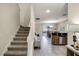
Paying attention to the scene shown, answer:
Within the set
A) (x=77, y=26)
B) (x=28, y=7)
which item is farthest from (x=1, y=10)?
(x=77, y=26)

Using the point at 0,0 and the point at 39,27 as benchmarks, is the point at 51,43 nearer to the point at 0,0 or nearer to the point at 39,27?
the point at 39,27

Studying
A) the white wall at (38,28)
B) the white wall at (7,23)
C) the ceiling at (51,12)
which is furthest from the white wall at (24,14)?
the white wall at (38,28)

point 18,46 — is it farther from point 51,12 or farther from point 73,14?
point 73,14

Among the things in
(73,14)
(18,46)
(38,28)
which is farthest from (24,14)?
(73,14)

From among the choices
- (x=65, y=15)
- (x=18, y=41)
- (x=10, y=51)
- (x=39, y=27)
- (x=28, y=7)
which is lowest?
(x=10, y=51)

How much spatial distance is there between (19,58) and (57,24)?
12.2 feet

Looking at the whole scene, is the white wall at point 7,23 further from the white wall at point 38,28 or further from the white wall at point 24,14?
the white wall at point 38,28

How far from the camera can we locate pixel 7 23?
438 cm

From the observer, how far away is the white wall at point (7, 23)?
4.22m

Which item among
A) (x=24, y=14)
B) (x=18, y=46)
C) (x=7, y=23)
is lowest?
(x=18, y=46)

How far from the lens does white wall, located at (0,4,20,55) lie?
4.22m

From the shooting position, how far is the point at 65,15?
414 cm

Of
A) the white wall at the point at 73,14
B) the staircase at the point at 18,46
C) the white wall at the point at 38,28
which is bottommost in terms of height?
the staircase at the point at 18,46

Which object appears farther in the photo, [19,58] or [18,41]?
[18,41]
